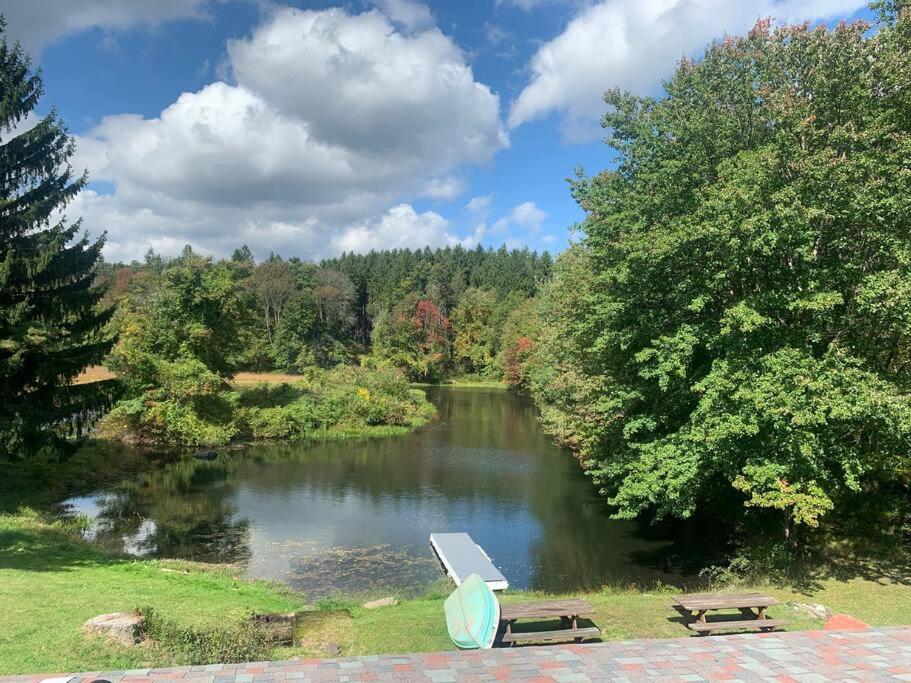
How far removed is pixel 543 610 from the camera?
9.28 m

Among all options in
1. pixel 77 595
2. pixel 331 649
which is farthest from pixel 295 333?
pixel 331 649

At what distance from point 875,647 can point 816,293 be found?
278 inches

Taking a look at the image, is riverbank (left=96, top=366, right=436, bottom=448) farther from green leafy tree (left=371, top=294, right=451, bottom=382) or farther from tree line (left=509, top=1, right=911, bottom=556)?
green leafy tree (left=371, top=294, right=451, bottom=382)

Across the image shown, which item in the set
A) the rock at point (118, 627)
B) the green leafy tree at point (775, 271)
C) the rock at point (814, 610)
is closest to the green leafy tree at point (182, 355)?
the green leafy tree at point (775, 271)

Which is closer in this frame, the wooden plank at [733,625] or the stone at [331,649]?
the stone at [331,649]

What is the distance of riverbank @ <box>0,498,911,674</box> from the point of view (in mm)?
7793

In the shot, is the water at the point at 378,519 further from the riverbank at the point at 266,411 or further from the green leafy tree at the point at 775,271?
the green leafy tree at the point at 775,271

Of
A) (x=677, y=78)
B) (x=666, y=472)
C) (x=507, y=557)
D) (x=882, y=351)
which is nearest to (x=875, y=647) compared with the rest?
(x=666, y=472)

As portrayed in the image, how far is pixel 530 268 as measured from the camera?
403 ft

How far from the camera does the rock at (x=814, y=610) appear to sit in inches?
406

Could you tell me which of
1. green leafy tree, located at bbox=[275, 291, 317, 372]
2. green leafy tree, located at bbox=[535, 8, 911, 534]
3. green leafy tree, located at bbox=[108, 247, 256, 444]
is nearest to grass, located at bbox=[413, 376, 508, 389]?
green leafy tree, located at bbox=[275, 291, 317, 372]

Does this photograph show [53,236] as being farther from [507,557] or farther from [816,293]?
[816,293]

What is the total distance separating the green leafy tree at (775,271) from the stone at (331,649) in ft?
28.6

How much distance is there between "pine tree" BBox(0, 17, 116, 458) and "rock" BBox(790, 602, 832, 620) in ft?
66.1
